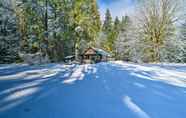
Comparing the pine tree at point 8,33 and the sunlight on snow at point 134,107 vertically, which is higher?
the pine tree at point 8,33

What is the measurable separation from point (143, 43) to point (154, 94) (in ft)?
53.6

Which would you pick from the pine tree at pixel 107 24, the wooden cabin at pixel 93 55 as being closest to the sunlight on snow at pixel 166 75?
the wooden cabin at pixel 93 55

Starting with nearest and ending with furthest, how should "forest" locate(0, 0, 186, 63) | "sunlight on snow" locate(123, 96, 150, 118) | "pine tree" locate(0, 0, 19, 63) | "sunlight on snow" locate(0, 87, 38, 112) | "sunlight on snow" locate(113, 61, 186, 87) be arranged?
"sunlight on snow" locate(123, 96, 150, 118) < "sunlight on snow" locate(0, 87, 38, 112) < "sunlight on snow" locate(113, 61, 186, 87) < "forest" locate(0, 0, 186, 63) < "pine tree" locate(0, 0, 19, 63)

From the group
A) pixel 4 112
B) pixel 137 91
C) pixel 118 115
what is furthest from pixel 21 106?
pixel 137 91

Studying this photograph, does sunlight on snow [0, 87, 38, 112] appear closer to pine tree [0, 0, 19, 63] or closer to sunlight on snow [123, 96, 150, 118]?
sunlight on snow [123, 96, 150, 118]

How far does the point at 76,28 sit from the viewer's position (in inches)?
884

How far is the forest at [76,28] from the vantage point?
762 inches

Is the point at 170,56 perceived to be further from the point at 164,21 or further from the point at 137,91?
the point at 137,91

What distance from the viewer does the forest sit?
63.5ft

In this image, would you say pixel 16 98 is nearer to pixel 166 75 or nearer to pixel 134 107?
pixel 134 107

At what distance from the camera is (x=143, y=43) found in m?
20.3

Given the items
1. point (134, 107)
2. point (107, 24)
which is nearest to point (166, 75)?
point (134, 107)

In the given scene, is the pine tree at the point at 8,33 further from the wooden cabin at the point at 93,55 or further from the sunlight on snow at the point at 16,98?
the sunlight on snow at the point at 16,98

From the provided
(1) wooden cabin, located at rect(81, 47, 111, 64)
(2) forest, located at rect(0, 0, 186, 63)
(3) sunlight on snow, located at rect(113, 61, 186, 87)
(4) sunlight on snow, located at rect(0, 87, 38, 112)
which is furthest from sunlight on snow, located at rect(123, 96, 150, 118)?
(1) wooden cabin, located at rect(81, 47, 111, 64)
